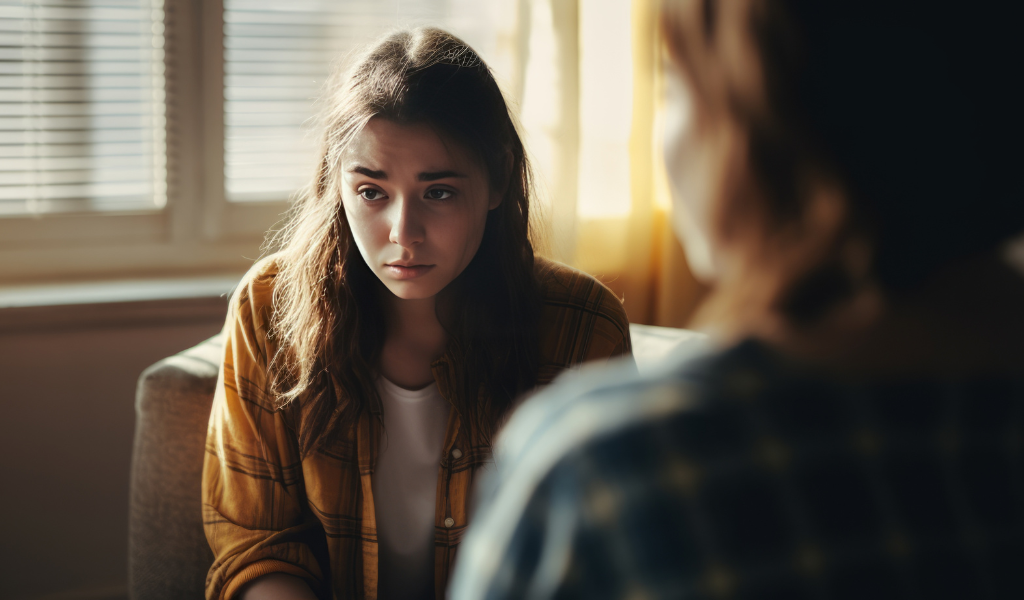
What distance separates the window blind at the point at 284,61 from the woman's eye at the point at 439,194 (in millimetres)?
963

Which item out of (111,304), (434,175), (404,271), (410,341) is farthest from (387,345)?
(111,304)

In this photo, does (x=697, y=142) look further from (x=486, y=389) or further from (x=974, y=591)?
(x=486, y=389)

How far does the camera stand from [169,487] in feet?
4.14

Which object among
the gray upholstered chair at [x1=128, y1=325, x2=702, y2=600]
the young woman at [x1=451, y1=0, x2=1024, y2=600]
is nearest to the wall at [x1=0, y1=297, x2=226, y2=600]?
the gray upholstered chair at [x1=128, y1=325, x2=702, y2=600]

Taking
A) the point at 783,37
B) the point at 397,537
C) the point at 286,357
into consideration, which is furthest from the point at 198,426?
the point at 783,37

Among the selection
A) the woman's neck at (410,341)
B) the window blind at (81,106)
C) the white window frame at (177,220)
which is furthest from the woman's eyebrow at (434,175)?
the window blind at (81,106)

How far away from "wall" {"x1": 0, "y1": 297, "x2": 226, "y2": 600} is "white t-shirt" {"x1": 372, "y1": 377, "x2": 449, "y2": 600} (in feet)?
2.70

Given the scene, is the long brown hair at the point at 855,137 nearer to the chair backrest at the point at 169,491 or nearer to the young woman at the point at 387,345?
the young woman at the point at 387,345

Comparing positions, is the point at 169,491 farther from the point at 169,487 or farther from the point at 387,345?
the point at 387,345

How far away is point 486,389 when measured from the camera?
3.85ft

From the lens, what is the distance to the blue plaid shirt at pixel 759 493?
0.34 meters

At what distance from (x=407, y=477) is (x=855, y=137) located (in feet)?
3.07

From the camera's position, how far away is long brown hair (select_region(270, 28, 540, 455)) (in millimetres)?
1095

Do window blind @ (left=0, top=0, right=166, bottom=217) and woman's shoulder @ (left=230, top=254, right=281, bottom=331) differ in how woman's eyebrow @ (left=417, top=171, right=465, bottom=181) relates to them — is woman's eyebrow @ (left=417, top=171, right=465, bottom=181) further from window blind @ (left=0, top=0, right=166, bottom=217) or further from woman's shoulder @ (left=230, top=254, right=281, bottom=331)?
window blind @ (left=0, top=0, right=166, bottom=217)
